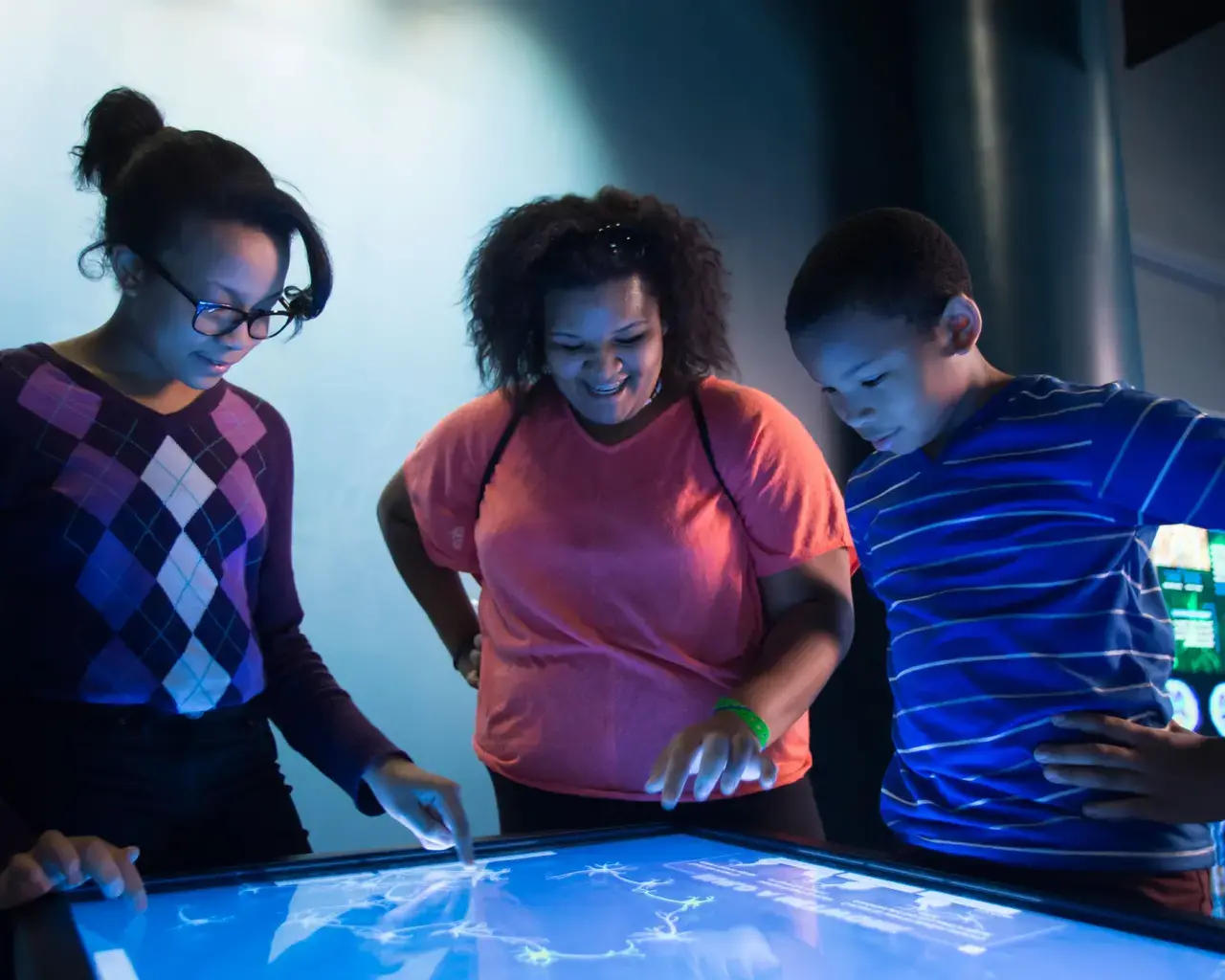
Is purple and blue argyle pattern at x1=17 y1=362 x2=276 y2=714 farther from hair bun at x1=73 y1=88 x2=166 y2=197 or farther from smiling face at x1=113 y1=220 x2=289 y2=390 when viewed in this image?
hair bun at x1=73 y1=88 x2=166 y2=197

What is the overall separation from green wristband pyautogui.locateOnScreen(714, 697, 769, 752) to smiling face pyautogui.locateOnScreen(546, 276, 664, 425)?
0.39m

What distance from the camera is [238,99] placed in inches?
76.4

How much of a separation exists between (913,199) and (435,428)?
68.7 inches

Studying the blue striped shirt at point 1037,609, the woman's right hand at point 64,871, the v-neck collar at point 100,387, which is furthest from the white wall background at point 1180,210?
the woman's right hand at point 64,871

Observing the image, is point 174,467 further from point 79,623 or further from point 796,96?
point 796,96

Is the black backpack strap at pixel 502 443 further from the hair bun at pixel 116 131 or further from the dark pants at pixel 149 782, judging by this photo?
the hair bun at pixel 116 131

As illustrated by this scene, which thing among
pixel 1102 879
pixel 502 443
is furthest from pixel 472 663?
pixel 1102 879

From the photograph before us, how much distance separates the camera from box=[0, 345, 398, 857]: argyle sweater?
0.99 meters

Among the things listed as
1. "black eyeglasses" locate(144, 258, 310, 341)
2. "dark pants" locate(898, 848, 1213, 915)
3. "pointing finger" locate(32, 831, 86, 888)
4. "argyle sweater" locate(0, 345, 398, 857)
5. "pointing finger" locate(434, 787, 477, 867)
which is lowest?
"dark pants" locate(898, 848, 1213, 915)

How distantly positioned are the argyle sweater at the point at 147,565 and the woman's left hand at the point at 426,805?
4cm

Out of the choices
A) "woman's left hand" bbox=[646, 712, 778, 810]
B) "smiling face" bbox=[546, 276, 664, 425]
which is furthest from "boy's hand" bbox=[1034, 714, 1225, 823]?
"smiling face" bbox=[546, 276, 664, 425]

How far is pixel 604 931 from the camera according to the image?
2.47 ft

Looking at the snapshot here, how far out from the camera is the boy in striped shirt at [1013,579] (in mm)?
877

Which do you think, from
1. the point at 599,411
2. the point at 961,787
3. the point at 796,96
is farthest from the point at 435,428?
the point at 796,96
